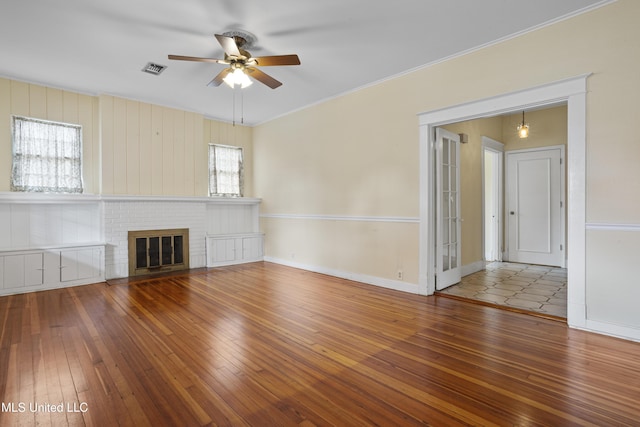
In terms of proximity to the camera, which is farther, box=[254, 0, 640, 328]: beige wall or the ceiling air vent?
the ceiling air vent

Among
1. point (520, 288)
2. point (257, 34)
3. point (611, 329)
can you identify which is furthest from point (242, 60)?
point (520, 288)

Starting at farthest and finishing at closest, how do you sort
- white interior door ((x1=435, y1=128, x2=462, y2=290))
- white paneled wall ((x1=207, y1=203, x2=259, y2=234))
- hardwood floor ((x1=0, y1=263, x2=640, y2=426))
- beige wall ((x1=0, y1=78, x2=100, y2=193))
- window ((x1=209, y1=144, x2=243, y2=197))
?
window ((x1=209, y1=144, x2=243, y2=197)) < white paneled wall ((x1=207, y1=203, x2=259, y2=234)) < beige wall ((x1=0, y1=78, x2=100, y2=193)) < white interior door ((x1=435, y1=128, x2=462, y2=290)) < hardwood floor ((x1=0, y1=263, x2=640, y2=426))

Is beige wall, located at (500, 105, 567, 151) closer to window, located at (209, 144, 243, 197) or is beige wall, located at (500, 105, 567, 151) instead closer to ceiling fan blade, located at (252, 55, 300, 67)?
ceiling fan blade, located at (252, 55, 300, 67)

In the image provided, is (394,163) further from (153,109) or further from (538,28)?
(153,109)

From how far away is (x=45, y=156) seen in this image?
→ 4.88 metres

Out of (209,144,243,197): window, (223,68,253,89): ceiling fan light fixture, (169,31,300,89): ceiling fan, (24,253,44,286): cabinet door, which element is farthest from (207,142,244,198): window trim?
(223,68,253,89): ceiling fan light fixture

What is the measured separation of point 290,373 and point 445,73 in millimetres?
3762

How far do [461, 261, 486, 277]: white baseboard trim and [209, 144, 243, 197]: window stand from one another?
483 centimetres

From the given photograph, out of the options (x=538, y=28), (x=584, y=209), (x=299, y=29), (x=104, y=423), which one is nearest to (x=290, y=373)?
(x=104, y=423)

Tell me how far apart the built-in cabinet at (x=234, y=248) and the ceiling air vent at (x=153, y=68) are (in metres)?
3.07

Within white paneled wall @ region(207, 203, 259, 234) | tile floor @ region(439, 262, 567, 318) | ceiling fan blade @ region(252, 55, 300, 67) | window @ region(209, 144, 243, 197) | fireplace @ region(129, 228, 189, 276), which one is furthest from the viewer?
window @ region(209, 144, 243, 197)

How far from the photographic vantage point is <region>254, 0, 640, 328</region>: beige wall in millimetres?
2779

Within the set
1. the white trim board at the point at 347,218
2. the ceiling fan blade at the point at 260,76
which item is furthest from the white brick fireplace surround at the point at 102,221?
the ceiling fan blade at the point at 260,76

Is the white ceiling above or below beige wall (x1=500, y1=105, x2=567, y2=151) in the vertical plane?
above
